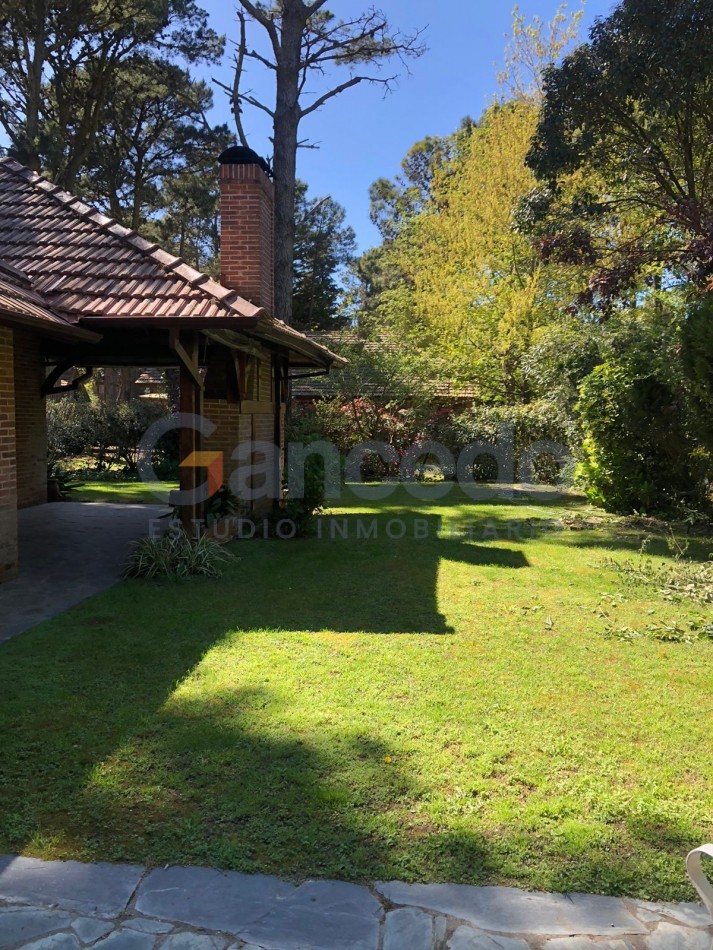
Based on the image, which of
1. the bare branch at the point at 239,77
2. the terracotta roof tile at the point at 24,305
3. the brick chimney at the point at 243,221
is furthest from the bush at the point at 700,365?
the bare branch at the point at 239,77

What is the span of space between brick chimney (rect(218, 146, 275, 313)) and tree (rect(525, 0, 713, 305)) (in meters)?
4.91

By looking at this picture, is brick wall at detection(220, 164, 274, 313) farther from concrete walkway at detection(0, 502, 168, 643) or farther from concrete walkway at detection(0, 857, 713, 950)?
concrete walkway at detection(0, 857, 713, 950)

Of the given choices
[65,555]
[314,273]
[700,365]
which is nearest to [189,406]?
[65,555]

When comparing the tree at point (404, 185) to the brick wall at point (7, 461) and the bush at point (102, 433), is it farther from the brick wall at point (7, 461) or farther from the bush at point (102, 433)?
the brick wall at point (7, 461)

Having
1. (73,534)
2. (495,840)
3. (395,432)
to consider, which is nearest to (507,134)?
(395,432)

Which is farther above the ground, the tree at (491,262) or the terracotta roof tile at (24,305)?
the tree at (491,262)

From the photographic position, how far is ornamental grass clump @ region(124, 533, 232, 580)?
7039 millimetres

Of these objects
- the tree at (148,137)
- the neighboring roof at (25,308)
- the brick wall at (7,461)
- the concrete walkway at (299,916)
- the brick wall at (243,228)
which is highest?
the tree at (148,137)

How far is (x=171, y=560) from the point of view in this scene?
23.4ft

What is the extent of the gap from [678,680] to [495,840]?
242 centimetres

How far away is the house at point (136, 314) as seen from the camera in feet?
21.5

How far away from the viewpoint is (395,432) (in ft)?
61.0

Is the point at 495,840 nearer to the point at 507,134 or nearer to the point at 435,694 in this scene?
the point at 435,694

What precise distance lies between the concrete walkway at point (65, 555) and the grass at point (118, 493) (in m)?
0.71
